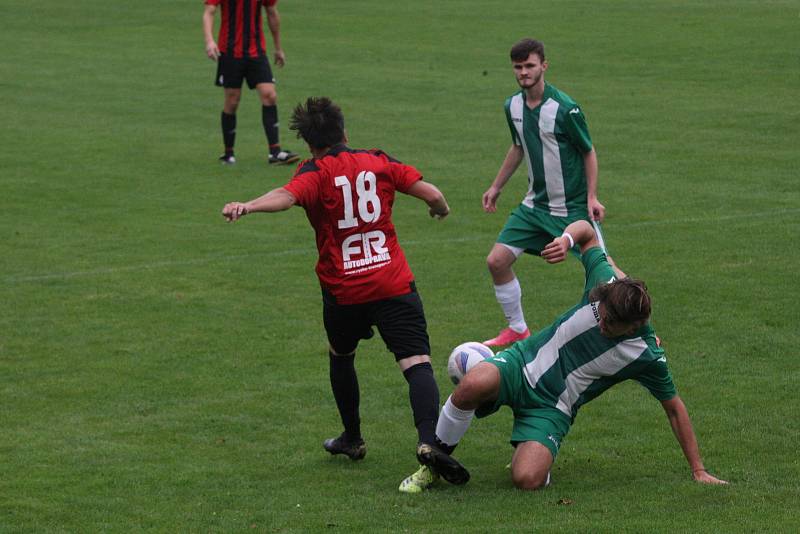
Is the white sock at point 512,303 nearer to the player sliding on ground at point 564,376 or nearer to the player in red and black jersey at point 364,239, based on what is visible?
the player sliding on ground at point 564,376

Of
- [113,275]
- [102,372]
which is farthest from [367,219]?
[113,275]

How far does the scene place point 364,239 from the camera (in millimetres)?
6809

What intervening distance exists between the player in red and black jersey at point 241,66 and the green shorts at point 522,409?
1046 cm

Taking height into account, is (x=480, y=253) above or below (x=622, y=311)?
below

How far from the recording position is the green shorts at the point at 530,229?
363 inches

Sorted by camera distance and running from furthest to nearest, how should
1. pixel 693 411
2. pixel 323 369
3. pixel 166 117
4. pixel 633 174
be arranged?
pixel 166 117, pixel 633 174, pixel 323 369, pixel 693 411

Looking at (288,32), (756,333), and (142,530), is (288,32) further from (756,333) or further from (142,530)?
(142,530)

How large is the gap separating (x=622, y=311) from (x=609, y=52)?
66.3 feet

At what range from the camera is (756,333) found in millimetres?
9383

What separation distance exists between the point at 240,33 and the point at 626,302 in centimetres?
1148

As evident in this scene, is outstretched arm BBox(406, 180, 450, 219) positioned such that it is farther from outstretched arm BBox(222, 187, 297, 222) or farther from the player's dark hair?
the player's dark hair

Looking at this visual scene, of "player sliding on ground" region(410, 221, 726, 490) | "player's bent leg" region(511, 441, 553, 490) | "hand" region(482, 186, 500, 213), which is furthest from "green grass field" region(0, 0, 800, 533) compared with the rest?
"hand" region(482, 186, 500, 213)

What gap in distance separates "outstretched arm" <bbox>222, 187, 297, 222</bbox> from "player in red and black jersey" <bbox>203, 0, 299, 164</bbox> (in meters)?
10.5

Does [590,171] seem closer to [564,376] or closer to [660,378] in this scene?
[564,376]
